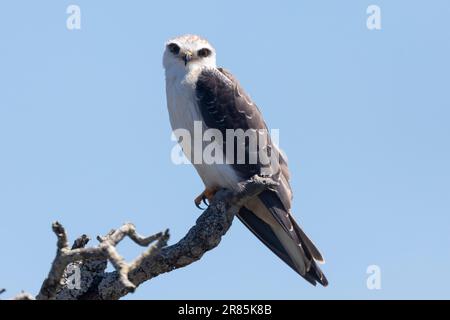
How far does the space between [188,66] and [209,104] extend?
0.76 meters

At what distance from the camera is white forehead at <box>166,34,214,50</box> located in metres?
12.1

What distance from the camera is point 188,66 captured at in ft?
39.1

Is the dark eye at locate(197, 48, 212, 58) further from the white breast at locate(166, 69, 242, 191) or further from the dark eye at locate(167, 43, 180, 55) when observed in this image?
the white breast at locate(166, 69, 242, 191)

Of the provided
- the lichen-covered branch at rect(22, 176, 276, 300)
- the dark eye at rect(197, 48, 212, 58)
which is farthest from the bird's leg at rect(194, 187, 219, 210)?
the dark eye at rect(197, 48, 212, 58)

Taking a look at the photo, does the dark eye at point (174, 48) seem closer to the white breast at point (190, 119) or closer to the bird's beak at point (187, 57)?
the bird's beak at point (187, 57)

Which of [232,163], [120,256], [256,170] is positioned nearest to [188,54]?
[232,163]

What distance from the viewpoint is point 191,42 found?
12148mm

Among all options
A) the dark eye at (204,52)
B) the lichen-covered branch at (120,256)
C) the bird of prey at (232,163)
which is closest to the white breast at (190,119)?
the bird of prey at (232,163)

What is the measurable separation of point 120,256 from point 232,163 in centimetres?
496

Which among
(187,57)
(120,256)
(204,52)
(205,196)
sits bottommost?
(120,256)

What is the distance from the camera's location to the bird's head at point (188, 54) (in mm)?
11953

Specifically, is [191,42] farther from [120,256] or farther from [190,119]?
[120,256]
